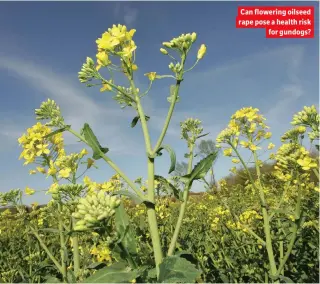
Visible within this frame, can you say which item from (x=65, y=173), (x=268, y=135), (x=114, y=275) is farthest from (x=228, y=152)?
(x=114, y=275)

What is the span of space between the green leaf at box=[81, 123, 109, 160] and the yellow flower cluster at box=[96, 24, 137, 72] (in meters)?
0.48

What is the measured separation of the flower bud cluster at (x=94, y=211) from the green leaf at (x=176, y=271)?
1.15 ft

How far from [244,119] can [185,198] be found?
3.25m

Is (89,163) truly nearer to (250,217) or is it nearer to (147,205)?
(147,205)

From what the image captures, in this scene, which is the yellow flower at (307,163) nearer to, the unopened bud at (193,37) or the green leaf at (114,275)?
the unopened bud at (193,37)

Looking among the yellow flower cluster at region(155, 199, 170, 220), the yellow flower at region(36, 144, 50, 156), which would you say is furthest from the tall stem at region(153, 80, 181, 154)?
the yellow flower cluster at region(155, 199, 170, 220)

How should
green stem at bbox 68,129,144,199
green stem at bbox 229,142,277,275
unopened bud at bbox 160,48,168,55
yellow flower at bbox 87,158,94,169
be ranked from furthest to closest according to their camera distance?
1. green stem at bbox 229,142,277,275
2. yellow flower at bbox 87,158,94,169
3. unopened bud at bbox 160,48,168,55
4. green stem at bbox 68,129,144,199

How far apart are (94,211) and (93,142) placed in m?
0.45

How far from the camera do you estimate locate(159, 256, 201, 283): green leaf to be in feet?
4.49

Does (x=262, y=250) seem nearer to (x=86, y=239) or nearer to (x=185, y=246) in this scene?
(x=185, y=246)

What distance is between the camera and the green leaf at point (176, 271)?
1.37 m

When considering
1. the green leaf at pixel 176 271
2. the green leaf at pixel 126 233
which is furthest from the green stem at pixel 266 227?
the green leaf at pixel 126 233

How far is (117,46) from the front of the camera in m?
2.17

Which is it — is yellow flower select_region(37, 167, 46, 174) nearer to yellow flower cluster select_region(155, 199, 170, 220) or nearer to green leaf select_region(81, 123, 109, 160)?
green leaf select_region(81, 123, 109, 160)
